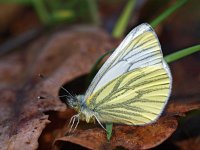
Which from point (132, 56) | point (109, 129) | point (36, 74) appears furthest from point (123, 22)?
point (109, 129)

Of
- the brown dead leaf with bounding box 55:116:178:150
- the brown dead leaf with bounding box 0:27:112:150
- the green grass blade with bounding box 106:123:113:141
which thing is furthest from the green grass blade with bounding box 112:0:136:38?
the brown dead leaf with bounding box 55:116:178:150

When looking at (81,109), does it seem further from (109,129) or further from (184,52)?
(184,52)

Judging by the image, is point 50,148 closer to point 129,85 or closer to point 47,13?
point 129,85

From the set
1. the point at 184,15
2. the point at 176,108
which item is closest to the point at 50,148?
the point at 176,108

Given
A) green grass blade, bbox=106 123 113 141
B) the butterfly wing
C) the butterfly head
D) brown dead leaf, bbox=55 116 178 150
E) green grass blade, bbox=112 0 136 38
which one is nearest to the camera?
brown dead leaf, bbox=55 116 178 150

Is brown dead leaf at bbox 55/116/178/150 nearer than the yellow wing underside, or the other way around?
brown dead leaf at bbox 55/116/178/150

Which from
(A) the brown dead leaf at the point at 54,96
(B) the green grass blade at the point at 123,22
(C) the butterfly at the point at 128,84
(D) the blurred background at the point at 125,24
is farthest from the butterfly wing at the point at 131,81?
(B) the green grass blade at the point at 123,22

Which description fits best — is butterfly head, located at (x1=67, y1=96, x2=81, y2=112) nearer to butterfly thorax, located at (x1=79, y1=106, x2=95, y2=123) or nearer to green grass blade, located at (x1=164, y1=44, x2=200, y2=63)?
butterfly thorax, located at (x1=79, y1=106, x2=95, y2=123)
